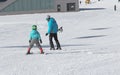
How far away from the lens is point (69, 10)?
83875 millimetres

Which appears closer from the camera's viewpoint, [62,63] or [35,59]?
[62,63]

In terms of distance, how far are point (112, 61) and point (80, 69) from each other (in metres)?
1.50

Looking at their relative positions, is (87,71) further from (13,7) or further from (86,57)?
(13,7)

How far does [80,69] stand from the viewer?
441 inches

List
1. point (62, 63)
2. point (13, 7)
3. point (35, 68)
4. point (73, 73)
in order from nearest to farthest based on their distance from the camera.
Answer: point (73, 73)
point (35, 68)
point (62, 63)
point (13, 7)

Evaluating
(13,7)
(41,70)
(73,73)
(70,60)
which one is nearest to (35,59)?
(70,60)

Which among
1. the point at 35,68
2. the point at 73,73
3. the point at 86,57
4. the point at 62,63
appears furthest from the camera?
the point at 86,57

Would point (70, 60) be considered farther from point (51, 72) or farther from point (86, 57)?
point (51, 72)

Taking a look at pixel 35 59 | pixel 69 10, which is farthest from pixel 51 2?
pixel 35 59

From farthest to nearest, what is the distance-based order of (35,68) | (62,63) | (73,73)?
1. (62,63)
2. (35,68)
3. (73,73)

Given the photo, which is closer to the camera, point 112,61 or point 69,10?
point 112,61

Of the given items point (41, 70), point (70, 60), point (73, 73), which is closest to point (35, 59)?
point (70, 60)

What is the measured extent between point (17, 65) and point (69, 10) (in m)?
71.7

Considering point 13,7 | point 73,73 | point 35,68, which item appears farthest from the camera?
point 13,7
